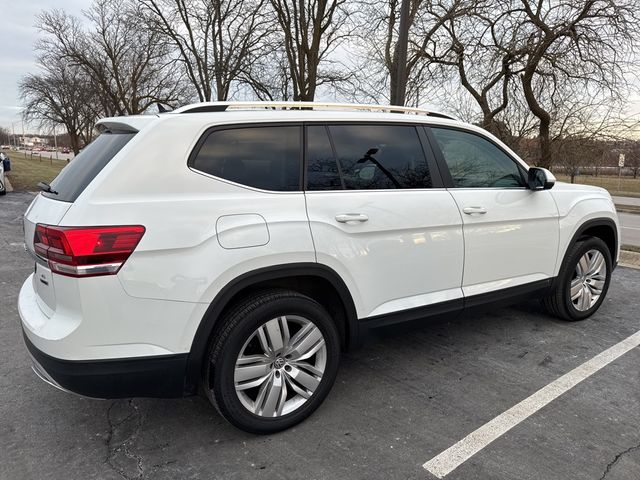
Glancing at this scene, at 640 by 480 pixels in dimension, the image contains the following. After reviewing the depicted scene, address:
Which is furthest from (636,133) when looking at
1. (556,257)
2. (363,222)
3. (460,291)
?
(363,222)

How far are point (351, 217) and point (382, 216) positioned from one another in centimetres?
23

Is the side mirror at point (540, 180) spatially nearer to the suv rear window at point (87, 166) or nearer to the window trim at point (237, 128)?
the window trim at point (237, 128)

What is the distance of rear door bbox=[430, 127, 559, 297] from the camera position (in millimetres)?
3416

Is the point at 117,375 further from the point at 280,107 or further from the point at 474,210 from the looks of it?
the point at 474,210

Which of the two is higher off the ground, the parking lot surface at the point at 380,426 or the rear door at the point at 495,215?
the rear door at the point at 495,215

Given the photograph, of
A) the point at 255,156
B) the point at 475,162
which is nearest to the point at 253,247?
the point at 255,156

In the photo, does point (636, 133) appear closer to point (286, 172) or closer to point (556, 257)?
point (556, 257)

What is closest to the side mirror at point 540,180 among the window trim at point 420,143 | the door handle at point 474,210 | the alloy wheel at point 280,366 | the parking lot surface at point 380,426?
the door handle at point 474,210

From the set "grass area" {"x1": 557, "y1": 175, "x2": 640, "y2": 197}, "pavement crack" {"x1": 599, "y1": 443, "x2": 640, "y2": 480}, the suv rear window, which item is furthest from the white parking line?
"grass area" {"x1": 557, "y1": 175, "x2": 640, "y2": 197}

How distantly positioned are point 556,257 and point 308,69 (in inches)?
390

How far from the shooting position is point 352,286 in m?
2.87

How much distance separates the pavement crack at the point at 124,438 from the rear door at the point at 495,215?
91.3 inches

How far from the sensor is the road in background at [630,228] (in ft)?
36.2

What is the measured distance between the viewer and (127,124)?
2604 mm
